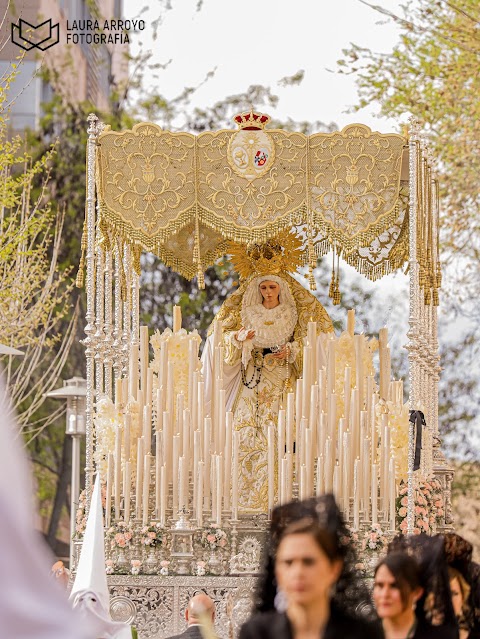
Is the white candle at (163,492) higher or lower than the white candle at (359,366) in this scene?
lower

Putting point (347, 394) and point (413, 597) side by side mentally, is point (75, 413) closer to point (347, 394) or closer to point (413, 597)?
point (347, 394)

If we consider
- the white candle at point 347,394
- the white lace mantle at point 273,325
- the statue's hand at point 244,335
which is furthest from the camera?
the white lace mantle at point 273,325

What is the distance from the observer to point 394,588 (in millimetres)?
4719

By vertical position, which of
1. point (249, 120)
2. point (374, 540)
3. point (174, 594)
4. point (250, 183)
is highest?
point (249, 120)

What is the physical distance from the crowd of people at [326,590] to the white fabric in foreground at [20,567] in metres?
0.90

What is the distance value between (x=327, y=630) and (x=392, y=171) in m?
8.24

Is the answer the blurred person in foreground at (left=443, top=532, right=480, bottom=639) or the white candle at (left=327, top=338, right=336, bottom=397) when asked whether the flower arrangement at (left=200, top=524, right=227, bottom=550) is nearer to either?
the white candle at (left=327, top=338, right=336, bottom=397)

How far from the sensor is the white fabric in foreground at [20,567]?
9.43ft

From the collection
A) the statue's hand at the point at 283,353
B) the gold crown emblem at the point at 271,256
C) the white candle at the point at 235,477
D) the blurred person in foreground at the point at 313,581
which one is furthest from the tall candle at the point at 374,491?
the blurred person in foreground at the point at 313,581

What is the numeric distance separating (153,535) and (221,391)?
1.23 meters

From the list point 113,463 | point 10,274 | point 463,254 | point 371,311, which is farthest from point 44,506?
point 113,463

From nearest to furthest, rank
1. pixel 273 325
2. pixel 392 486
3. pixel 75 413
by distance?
pixel 392 486 → pixel 273 325 → pixel 75 413

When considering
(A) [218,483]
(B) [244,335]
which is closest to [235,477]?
(A) [218,483]

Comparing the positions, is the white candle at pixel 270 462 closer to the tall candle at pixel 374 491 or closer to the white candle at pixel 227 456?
the white candle at pixel 227 456
